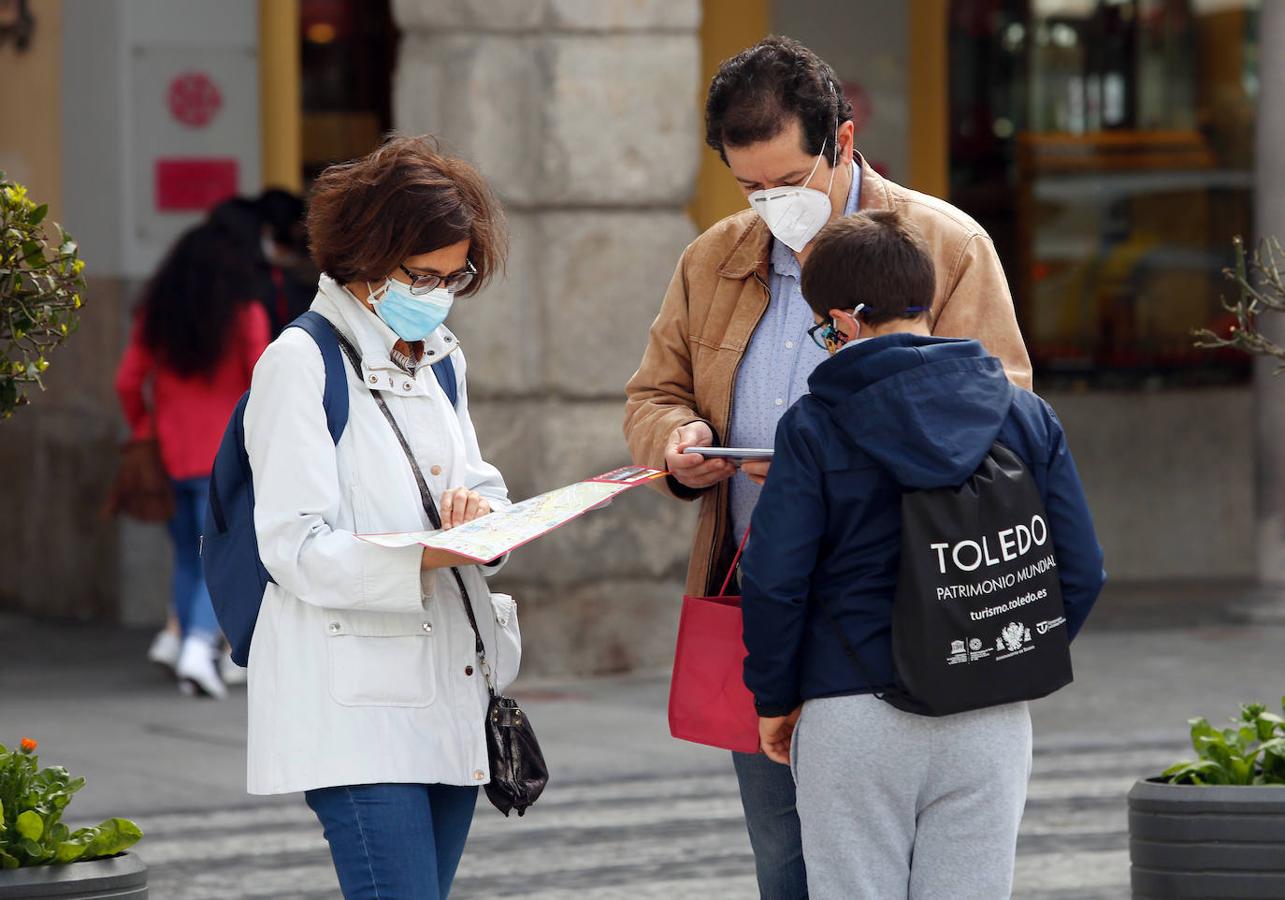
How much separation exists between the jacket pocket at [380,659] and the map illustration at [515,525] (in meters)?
0.15

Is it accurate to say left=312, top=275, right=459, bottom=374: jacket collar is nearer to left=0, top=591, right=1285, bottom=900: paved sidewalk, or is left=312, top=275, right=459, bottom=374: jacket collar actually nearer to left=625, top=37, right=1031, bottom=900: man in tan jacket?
left=625, top=37, right=1031, bottom=900: man in tan jacket

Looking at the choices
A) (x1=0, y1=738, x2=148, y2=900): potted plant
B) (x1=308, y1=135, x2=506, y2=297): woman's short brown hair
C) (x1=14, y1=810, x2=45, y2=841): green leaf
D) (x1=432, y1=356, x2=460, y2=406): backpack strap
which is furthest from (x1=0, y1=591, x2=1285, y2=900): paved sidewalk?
(x1=308, y1=135, x2=506, y2=297): woman's short brown hair

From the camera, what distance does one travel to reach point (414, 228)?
3551 millimetres

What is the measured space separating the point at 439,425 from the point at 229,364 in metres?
5.27

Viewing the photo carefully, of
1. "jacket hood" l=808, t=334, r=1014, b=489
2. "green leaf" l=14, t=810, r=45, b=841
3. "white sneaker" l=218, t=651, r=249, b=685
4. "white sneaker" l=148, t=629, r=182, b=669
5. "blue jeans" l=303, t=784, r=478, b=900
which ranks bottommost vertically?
"white sneaker" l=218, t=651, r=249, b=685

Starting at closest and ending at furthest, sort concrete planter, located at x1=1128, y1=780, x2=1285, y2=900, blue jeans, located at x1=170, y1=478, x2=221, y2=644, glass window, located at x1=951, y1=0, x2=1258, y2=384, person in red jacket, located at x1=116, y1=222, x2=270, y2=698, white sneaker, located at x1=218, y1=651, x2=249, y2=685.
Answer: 1. concrete planter, located at x1=1128, y1=780, x2=1285, y2=900
2. person in red jacket, located at x1=116, y1=222, x2=270, y2=698
3. blue jeans, located at x1=170, y1=478, x2=221, y2=644
4. white sneaker, located at x1=218, y1=651, x2=249, y2=685
5. glass window, located at x1=951, y1=0, x2=1258, y2=384

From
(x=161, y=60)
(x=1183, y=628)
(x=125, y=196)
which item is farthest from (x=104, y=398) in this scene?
(x=1183, y=628)

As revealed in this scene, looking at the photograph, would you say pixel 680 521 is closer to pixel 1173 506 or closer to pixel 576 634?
pixel 576 634

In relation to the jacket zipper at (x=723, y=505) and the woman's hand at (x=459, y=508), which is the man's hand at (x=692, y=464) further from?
the woman's hand at (x=459, y=508)

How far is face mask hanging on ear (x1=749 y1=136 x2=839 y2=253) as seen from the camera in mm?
3682

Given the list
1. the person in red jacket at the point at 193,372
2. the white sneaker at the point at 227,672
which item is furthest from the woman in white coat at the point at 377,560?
the white sneaker at the point at 227,672

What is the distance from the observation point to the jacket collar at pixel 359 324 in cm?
358

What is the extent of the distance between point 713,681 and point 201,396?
556 cm

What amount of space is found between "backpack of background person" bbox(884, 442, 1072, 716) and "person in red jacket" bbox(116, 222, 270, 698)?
5.86 meters
